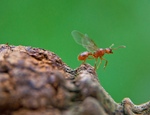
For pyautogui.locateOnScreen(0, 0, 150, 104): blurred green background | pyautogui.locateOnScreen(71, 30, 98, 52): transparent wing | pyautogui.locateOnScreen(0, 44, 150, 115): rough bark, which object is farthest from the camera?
pyautogui.locateOnScreen(0, 0, 150, 104): blurred green background

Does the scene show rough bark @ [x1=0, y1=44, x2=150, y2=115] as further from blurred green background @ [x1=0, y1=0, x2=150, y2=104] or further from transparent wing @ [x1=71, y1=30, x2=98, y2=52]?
blurred green background @ [x1=0, y1=0, x2=150, y2=104]

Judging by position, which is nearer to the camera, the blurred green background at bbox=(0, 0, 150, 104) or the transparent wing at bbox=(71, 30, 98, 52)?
the transparent wing at bbox=(71, 30, 98, 52)

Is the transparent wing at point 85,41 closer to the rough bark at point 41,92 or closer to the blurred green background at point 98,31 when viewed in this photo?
the rough bark at point 41,92

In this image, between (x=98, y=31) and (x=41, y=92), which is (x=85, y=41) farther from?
(x=98, y=31)

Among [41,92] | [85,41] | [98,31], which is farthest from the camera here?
[98,31]

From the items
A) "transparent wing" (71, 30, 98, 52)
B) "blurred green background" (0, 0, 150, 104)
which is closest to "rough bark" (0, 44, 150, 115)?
"transparent wing" (71, 30, 98, 52)

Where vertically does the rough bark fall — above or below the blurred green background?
below

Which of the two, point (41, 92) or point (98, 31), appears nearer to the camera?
point (41, 92)

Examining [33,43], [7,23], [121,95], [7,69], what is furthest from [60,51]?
[7,69]

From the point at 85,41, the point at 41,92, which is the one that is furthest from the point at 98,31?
the point at 41,92

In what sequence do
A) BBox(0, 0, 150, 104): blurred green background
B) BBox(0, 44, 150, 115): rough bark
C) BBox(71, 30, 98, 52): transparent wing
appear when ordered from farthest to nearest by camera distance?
BBox(0, 0, 150, 104): blurred green background
BBox(71, 30, 98, 52): transparent wing
BBox(0, 44, 150, 115): rough bark
